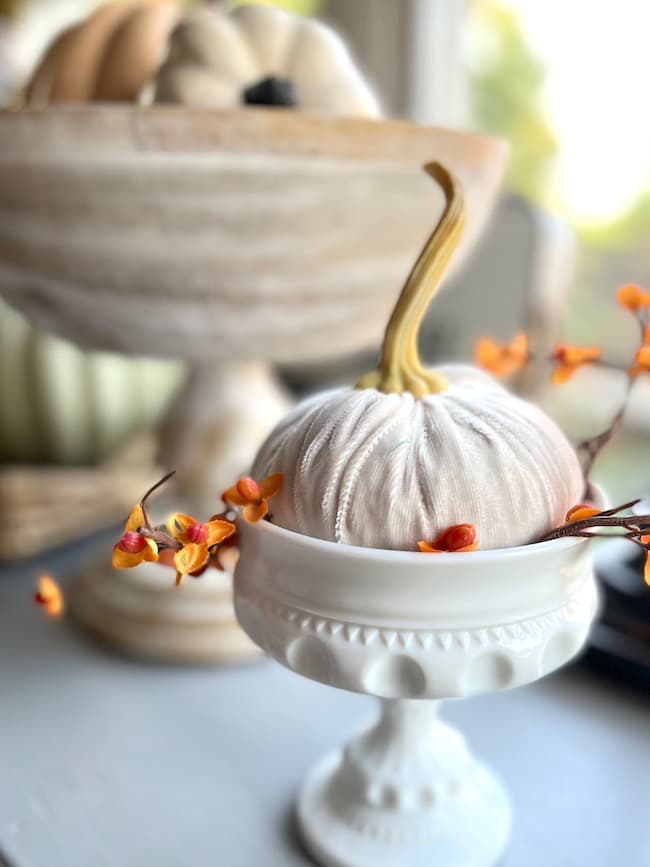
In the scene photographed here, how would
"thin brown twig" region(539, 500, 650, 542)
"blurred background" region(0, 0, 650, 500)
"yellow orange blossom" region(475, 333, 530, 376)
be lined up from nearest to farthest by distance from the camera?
"thin brown twig" region(539, 500, 650, 542) < "yellow orange blossom" region(475, 333, 530, 376) < "blurred background" region(0, 0, 650, 500)

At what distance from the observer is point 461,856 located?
278 millimetres

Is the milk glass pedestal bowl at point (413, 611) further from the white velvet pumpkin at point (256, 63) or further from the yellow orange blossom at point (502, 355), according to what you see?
the white velvet pumpkin at point (256, 63)

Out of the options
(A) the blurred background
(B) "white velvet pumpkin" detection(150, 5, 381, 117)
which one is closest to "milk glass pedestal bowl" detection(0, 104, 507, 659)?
(B) "white velvet pumpkin" detection(150, 5, 381, 117)

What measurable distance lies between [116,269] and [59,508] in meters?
0.26

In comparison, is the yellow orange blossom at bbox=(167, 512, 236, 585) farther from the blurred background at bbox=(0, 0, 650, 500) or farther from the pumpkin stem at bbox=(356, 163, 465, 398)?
the blurred background at bbox=(0, 0, 650, 500)

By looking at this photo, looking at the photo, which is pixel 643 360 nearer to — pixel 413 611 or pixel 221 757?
pixel 413 611

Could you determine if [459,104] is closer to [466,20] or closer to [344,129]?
[466,20]

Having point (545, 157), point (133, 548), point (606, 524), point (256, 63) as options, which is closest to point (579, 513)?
point (606, 524)

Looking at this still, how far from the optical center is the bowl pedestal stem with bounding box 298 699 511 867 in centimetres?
28

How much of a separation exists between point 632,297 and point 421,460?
103 millimetres

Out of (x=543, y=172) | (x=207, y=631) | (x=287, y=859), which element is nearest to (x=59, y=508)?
(x=207, y=631)

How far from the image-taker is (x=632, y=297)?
0.26 meters

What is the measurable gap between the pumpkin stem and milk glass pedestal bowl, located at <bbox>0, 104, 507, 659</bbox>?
0.08 m

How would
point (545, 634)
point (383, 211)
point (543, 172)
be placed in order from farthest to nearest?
point (543, 172) < point (383, 211) < point (545, 634)
